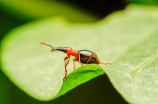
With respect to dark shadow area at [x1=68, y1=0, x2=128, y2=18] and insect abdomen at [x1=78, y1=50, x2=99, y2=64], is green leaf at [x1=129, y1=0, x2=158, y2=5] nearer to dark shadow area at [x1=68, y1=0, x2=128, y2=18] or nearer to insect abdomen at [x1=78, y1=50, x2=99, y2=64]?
dark shadow area at [x1=68, y1=0, x2=128, y2=18]

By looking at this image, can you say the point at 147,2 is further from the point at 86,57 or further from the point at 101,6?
the point at 86,57

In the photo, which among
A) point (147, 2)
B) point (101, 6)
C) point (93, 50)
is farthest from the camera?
point (101, 6)

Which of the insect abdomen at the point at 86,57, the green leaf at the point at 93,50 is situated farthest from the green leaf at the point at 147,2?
the insect abdomen at the point at 86,57

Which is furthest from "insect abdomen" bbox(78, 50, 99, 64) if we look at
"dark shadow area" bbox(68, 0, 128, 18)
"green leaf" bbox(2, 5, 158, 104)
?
"dark shadow area" bbox(68, 0, 128, 18)

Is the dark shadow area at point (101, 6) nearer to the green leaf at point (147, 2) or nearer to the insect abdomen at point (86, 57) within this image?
the green leaf at point (147, 2)

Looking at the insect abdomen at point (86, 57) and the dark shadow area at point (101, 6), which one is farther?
the dark shadow area at point (101, 6)

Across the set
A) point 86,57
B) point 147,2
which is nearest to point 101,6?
point 147,2

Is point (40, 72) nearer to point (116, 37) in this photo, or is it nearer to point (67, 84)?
point (67, 84)

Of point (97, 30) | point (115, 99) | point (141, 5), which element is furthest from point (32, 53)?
point (141, 5)
